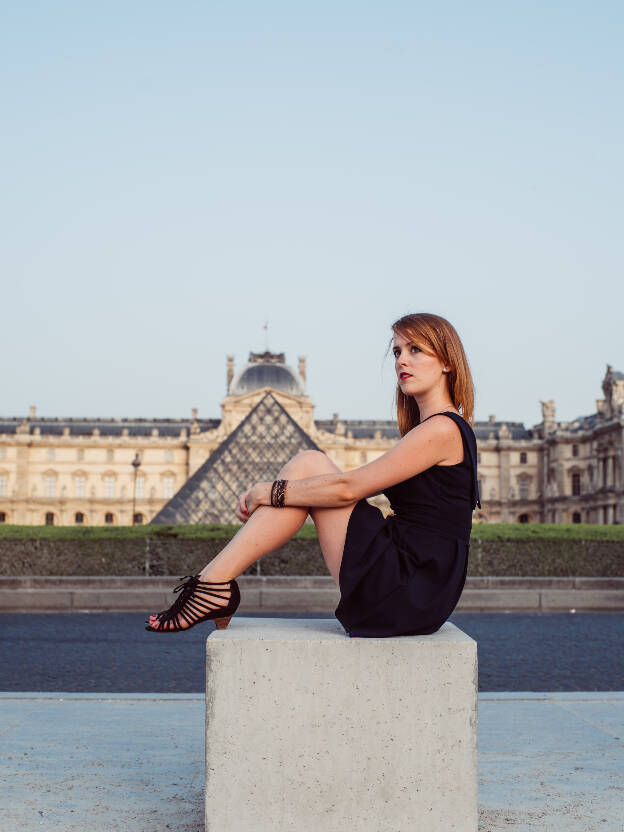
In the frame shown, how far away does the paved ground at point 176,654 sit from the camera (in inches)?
282

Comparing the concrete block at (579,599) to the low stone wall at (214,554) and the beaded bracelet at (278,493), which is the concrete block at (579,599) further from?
the beaded bracelet at (278,493)

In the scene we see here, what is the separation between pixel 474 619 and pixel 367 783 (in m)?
9.63

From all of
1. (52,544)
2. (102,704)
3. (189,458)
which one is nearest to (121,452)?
(189,458)

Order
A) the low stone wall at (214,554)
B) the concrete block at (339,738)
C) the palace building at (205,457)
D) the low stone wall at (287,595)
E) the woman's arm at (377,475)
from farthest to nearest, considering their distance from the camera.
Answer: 1. the palace building at (205,457)
2. the low stone wall at (214,554)
3. the low stone wall at (287,595)
4. the woman's arm at (377,475)
5. the concrete block at (339,738)

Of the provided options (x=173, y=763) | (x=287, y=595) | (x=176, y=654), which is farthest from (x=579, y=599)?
(x=173, y=763)

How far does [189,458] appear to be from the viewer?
3378 inches

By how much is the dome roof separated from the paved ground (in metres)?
71.4

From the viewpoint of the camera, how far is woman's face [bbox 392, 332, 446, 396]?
10.7ft

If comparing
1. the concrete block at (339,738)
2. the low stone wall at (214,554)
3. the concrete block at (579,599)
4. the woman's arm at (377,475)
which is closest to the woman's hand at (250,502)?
the woman's arm at (377,475)

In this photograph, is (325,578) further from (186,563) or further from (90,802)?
(90,802)

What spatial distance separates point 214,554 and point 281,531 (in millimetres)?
12432

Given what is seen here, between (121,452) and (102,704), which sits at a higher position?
(121,452)

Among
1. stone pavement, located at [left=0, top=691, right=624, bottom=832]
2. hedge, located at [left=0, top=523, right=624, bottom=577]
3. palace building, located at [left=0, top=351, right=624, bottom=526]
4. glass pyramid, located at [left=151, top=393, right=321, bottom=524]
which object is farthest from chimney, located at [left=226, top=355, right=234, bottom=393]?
stone pavement, located at [left=0, top=691, right=624, bottom=832]

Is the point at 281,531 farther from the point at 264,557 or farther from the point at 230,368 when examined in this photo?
the point at 230,368
